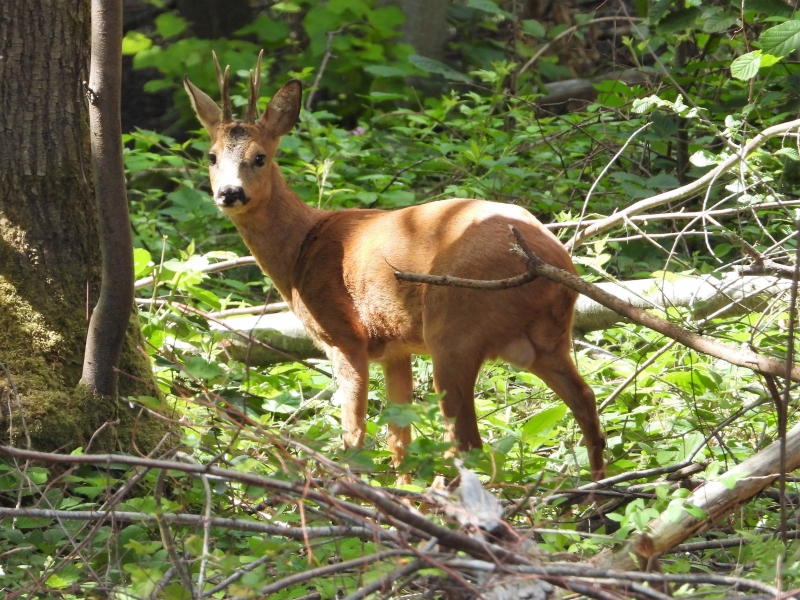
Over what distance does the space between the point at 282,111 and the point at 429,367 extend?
1.76 metres

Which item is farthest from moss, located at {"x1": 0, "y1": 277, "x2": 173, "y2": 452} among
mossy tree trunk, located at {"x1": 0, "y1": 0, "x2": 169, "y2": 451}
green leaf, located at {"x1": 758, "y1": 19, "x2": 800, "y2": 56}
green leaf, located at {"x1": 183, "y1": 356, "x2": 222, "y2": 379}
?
green leaf, located at {"x1": 758, "y1": 19, "x2": 800, "y2": 56}

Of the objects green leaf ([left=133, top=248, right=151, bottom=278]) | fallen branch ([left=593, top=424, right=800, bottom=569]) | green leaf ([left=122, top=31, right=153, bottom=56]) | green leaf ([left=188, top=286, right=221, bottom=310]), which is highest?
green leaf ([left=122, top=31, right=153, bottom=56])

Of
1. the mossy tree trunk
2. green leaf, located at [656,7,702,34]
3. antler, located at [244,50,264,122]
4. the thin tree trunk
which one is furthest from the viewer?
green leaf, located at [656,7,702,34]

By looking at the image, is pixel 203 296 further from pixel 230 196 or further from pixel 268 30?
pixel 268 30

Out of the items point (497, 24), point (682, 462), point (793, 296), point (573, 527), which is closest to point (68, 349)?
point (573, 527)

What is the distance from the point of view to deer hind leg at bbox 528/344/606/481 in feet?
15.3

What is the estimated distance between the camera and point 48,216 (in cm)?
443

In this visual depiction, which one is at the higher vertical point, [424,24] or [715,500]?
[424,24]

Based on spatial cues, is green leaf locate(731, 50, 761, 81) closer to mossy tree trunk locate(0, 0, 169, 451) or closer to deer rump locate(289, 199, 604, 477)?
deer rump locate(289, 199, 604, 477)

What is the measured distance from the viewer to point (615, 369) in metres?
5.50

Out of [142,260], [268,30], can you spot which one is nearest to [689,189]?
[142,260]

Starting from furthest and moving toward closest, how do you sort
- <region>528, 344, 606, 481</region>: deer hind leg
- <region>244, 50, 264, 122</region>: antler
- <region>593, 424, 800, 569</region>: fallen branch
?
<region>244, 50, 264, 122</region>: antler < <region>528, 344, 606, 481</region>: deer hind leg < <region>593, 424, 800, 569</region>: fallen branch

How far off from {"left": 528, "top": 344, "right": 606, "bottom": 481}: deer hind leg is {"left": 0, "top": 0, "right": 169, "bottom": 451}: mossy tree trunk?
181 cm

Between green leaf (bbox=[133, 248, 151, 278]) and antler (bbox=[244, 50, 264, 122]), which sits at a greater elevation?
antler (bbox=[244, 50, 264, 122])
